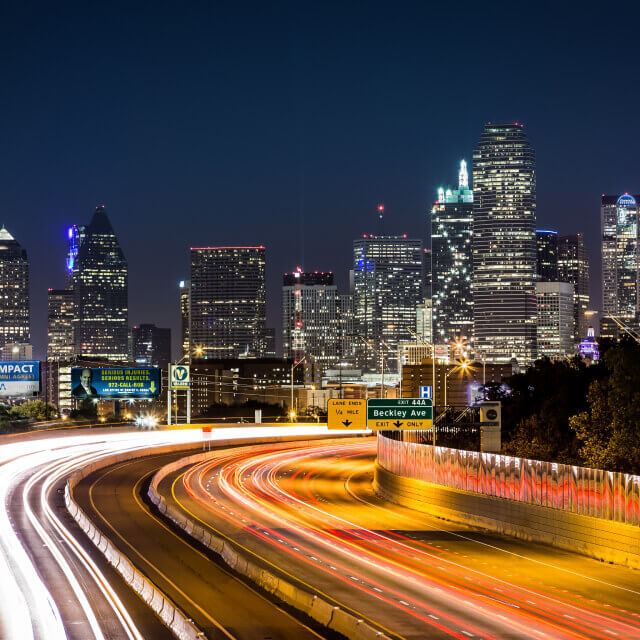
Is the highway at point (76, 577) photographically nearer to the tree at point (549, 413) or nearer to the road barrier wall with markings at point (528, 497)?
the road barrier wall with markings at point (528, 497)

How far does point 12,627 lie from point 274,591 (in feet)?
23.9

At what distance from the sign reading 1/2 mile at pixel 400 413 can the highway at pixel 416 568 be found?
4.11 metres

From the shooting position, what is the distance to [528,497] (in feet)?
130

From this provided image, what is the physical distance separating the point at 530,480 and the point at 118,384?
6029 centimetres

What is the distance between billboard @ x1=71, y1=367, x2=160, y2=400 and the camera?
93.2 m

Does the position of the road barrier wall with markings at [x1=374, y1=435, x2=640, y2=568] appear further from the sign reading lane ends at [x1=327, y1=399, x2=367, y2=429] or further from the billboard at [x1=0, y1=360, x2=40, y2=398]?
the billboard at [x1=0, y1=360, x2=40, y2=398]

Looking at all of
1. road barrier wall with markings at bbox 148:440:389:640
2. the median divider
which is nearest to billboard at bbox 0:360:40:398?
the median divider

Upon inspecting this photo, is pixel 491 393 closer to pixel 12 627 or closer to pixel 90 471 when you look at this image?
pixel 90 471

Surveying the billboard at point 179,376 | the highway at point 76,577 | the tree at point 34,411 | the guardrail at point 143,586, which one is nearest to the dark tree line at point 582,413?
the highway at point 76,577

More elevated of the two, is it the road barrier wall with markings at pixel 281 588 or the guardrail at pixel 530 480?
the guardrail at pixel 530 480

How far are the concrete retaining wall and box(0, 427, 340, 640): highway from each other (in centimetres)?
1181

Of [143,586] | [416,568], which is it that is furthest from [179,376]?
[143,586]

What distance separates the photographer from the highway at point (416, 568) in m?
25.8

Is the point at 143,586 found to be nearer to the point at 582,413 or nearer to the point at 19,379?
the point at 582,413
